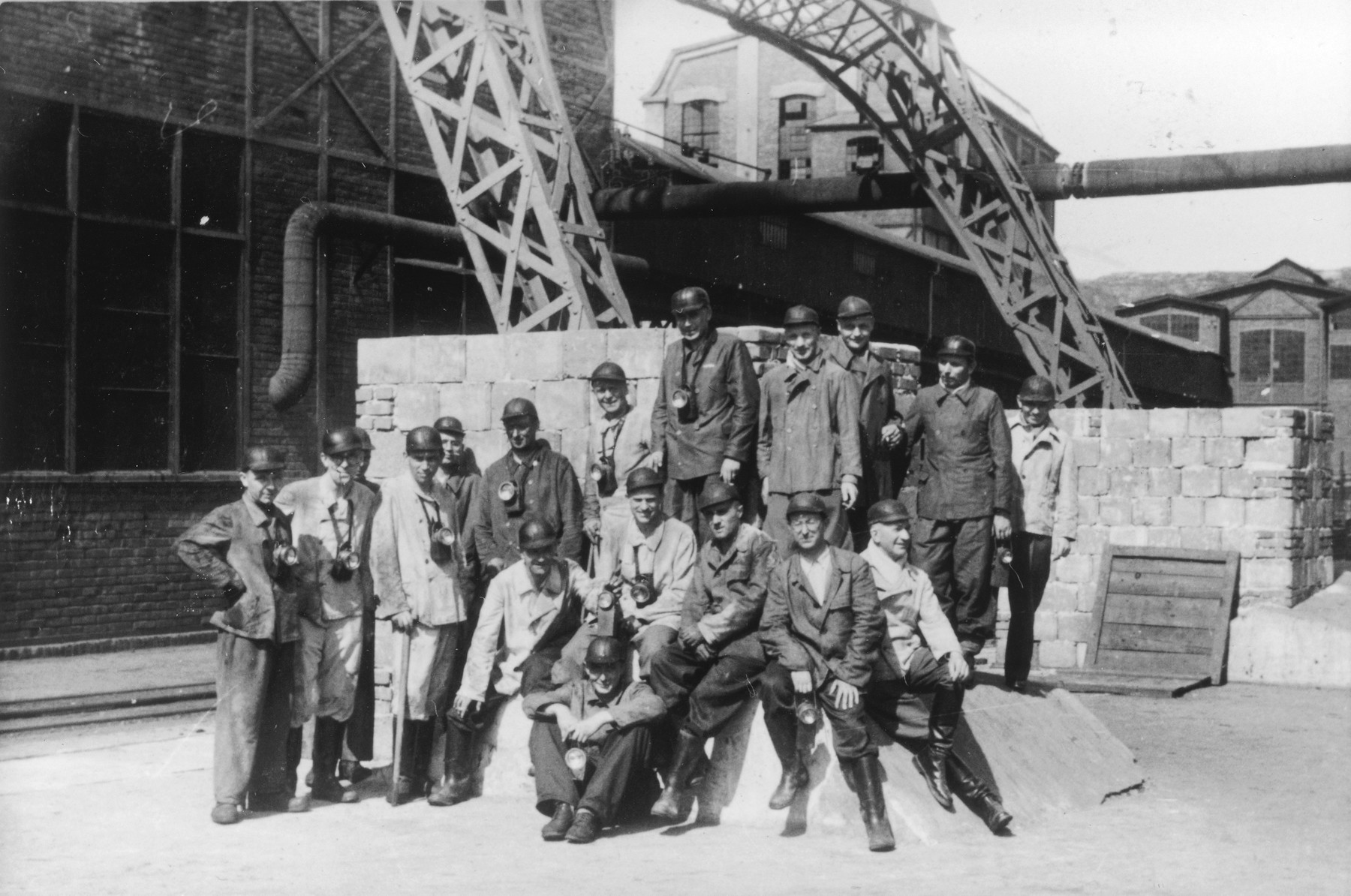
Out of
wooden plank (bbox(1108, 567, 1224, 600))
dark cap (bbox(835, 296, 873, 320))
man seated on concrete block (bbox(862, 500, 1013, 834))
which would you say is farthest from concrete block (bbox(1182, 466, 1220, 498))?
man seated on concrete block (bbox(862, 500, 1013, 834))

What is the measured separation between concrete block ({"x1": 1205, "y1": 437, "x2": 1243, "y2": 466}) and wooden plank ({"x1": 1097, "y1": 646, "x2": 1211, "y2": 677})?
1.96 meters

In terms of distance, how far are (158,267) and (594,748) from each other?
29.7 ft

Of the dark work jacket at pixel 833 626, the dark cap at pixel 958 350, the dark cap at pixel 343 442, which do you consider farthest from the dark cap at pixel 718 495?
the dark cap at pixel 343 442

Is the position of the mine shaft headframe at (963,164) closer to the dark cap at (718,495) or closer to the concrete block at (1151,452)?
the concrete block at (1151,452)

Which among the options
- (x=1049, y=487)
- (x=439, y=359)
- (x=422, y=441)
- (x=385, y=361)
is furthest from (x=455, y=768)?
(x=1049, y=487)

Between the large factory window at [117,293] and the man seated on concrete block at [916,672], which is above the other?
the large factory window at [117,293]

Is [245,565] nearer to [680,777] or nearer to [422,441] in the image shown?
[422,441]

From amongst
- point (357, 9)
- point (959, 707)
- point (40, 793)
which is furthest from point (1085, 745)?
point (357, 9)

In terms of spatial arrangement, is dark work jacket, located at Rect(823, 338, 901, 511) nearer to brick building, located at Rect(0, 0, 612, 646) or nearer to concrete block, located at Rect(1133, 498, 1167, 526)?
concrete block, located at Rect(1133, 498, 1167, 526)

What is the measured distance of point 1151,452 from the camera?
1471cm

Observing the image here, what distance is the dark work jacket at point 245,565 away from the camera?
296 inches

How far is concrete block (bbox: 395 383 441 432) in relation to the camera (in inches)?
406

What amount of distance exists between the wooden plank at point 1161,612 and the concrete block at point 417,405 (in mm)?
7288

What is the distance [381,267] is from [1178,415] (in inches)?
343
